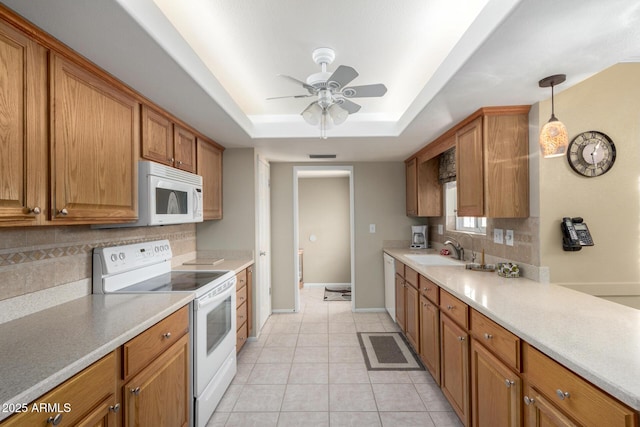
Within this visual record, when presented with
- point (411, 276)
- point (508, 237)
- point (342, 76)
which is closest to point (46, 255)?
point (342, 76)

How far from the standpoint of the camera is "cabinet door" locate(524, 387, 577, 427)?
107 centimetres

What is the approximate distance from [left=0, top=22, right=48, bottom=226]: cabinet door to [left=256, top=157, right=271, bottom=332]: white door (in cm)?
224

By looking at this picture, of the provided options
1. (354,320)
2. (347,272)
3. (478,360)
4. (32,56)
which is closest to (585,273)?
(478,360)

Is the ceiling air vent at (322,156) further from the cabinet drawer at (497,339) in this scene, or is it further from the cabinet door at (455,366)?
the cabinet drawer at (497,339)

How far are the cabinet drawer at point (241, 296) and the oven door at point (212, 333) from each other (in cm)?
25

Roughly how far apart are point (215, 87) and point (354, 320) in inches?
124

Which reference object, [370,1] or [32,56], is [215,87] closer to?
[32,56]

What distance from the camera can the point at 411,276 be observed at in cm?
290

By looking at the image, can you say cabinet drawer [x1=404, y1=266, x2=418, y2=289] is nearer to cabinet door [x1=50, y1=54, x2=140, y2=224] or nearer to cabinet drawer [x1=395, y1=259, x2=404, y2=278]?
cabinet drawer [x1=395, y1=259, x2=404, y2=278]

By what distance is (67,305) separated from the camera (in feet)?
5.25

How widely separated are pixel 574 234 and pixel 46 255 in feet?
9.97

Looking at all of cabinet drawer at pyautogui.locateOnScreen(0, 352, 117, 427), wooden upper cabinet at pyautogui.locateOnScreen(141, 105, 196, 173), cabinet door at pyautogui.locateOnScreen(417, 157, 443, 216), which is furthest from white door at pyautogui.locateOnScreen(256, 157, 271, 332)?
cabinet drawer at pyautogui.locateOnScreen(0, 352, 117, 427)

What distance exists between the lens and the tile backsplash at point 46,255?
1.39 metres

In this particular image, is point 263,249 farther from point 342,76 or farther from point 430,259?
point 342,76
